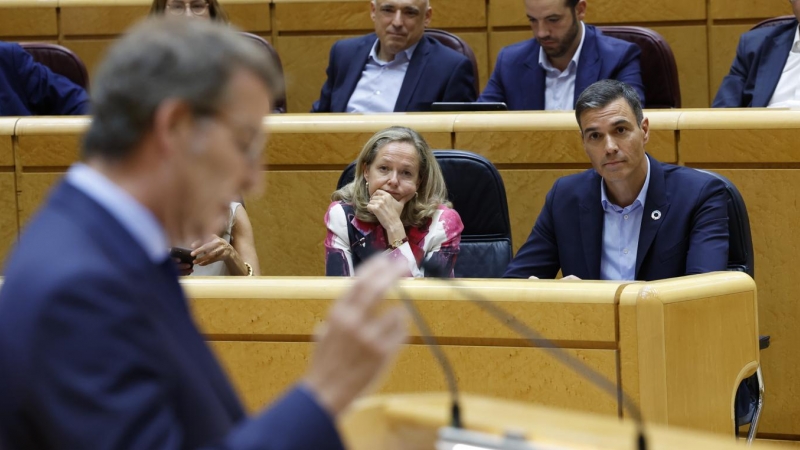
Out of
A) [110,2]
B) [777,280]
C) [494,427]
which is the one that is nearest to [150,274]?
[494,427]

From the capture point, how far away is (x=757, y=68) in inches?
145

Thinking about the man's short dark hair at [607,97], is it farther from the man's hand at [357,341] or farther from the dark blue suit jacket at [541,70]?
the man's hand at [357,341]

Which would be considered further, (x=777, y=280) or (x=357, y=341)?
(x=777, y=280)

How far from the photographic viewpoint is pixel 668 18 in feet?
14.7

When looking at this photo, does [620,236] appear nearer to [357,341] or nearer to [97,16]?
[357,341]

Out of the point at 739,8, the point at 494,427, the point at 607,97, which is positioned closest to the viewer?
the point at 494,427

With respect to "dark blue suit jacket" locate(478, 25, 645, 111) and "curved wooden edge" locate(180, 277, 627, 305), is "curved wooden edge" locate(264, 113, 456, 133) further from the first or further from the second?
"curved wooden edge" locate(180, 277, 627, 305)

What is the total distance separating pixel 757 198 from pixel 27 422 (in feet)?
7.78

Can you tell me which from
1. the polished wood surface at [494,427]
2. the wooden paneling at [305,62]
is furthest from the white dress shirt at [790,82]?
the polished wood surface at [494,427]

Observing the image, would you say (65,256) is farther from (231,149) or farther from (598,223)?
(598,223)

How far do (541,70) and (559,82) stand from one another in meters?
0.07

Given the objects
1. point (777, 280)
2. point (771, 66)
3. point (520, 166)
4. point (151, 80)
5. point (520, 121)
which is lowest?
point (777, 280)

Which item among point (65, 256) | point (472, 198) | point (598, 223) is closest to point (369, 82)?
point (472, 198)

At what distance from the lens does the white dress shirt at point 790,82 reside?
361 cm
